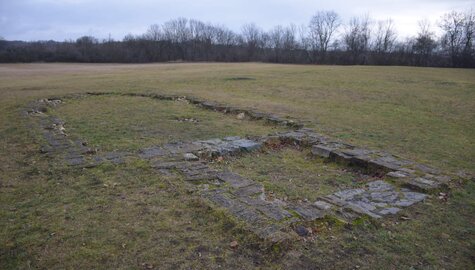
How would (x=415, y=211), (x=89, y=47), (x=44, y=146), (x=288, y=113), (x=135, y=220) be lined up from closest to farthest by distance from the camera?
(x=135, y=220), (x=415, y=211), (x=44, y=146), (x=288, y=113), (x=89, y=47)

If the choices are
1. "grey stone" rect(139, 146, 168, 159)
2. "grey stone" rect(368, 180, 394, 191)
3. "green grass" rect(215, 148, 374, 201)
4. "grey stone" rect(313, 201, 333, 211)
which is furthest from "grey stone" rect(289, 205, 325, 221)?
"grey stone" rect(139, 146, 168, 159)

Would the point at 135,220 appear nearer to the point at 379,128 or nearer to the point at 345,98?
the point at 379,128

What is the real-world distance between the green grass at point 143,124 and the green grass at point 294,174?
2.01 metres

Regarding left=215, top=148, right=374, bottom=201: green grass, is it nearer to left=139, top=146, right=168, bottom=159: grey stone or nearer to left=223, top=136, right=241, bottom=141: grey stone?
left=223, top=136, right=241, bottom=141: grey stone

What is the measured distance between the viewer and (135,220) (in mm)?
4438

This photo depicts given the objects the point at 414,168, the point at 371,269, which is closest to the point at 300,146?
the point at 414,168

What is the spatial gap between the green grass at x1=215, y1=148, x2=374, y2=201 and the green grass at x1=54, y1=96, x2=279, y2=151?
2.01 meters

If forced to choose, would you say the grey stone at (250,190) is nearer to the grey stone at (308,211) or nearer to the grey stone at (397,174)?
the grey stone at (308,211)

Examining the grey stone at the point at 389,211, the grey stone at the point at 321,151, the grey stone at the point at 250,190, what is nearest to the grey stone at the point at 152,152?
the grey stone at the point at 250,190

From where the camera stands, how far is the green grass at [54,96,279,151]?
336 inches

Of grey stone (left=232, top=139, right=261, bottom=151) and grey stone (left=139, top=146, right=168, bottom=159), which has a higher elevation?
grey stone (left=232, top=139, right=261, bottom=151)

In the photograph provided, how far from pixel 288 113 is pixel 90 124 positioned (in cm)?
685

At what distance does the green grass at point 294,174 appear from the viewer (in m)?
5.62

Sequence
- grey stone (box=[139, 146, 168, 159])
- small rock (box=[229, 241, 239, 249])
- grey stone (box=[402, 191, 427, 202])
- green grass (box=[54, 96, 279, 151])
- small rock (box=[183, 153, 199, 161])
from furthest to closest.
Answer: green grass (box=[54, 96, 279, 151]) → grey stone (box=[139, 146, 168, 159]) → small rock (box=[183, 153, 199, 161]) → grey stone (box=[402, 191, 427, 202]) → small rock (box=[229, 241, 239, 249])
